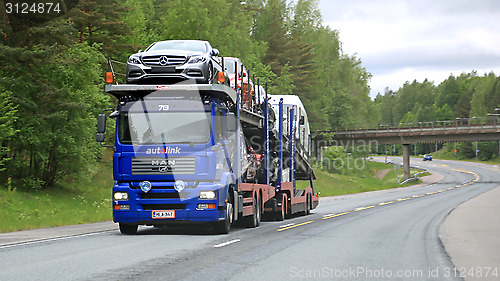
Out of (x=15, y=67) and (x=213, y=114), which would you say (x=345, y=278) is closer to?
(x=213, y=114)

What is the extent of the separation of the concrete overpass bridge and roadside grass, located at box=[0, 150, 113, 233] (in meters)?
52.3

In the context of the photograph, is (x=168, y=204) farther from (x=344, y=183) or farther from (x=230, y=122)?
(x=344, y=183)

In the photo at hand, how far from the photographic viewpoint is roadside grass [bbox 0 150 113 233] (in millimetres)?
21250

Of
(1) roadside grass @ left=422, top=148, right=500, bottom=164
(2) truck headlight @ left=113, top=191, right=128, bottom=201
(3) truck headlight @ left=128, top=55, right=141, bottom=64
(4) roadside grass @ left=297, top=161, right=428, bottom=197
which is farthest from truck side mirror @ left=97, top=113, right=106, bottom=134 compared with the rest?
(1) roadside grass @ left=422, top=148, right=500, bottom=164

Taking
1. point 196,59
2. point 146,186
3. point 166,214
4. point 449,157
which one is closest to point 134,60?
point 196,59

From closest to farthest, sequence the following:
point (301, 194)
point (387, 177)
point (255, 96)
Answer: point (255, 96) < point (301, 194) < point (387, 177)

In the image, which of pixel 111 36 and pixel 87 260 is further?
pixel 111 36

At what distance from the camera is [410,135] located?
90.8 metres

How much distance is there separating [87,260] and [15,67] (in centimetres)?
1976

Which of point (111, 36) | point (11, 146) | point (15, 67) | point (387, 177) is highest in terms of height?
point (111, 36)

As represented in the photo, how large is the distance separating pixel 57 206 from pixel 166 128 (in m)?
15.1

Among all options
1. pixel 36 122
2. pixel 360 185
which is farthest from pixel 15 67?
pixel 360 185

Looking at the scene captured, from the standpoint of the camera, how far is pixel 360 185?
77.0 m

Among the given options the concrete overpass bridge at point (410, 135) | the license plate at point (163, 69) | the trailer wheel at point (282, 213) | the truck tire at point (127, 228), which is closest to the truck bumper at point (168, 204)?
the truck tire at point (127, 228)
